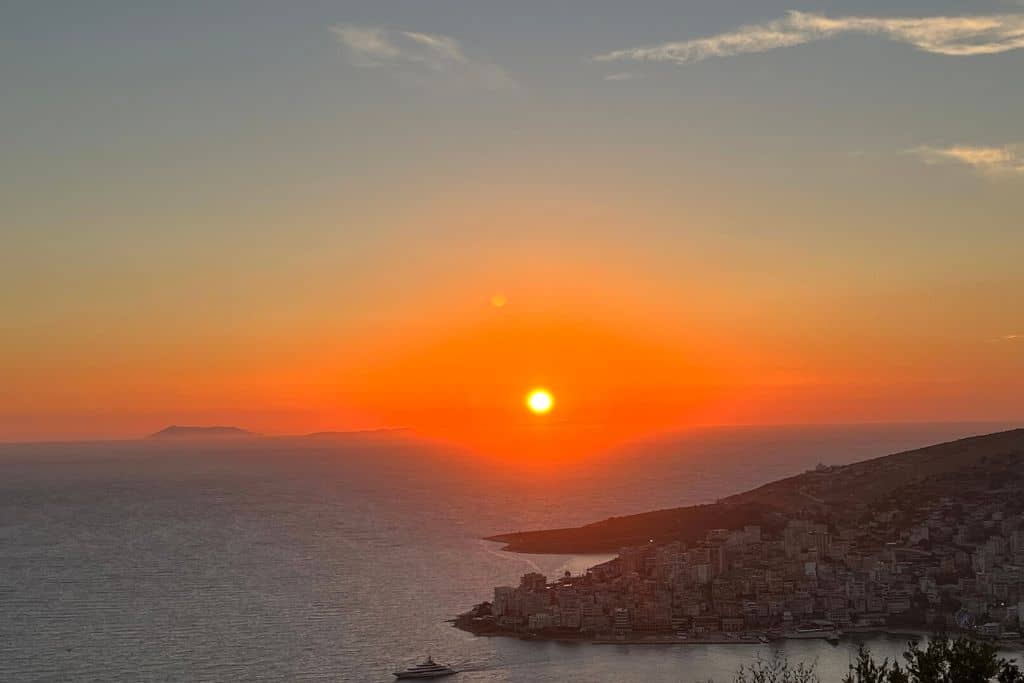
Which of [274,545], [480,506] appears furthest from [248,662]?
[480,506]

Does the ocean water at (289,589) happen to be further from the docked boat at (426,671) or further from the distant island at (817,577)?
the distant island at (817,577)

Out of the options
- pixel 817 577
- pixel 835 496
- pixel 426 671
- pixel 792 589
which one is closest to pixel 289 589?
pixel 426 671

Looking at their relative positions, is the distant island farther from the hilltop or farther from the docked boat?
the docked boat

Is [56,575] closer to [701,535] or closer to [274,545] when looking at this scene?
[274,545]

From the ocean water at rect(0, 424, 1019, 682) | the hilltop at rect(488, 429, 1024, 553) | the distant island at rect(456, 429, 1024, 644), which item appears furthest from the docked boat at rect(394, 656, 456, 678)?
the hilltop at rect(488, 429, 1024, 553)

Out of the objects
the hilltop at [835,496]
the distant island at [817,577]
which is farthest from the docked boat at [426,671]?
the hilltop at [835,496]

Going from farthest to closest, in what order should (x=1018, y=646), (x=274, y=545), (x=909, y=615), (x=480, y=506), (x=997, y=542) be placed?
(x=480, y=506) → (x=274, y=545) → (x=997, y=542) → (x=909, y=615) → (x=1018, y=646)

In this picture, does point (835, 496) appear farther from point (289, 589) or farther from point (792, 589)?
point (289, 589)
